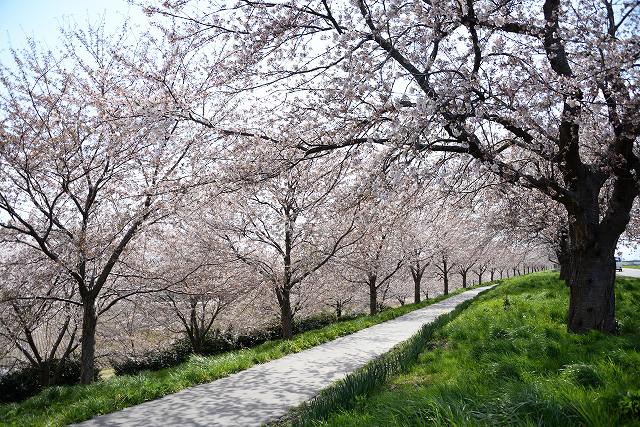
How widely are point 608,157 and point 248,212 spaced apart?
29.7 ft

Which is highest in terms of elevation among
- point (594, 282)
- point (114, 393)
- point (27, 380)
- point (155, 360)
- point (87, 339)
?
point (594, 282)

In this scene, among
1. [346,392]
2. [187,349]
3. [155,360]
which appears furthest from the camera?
[187,349]

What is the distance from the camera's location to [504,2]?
17.4 ft

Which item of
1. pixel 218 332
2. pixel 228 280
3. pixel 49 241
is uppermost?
pixel 49 241

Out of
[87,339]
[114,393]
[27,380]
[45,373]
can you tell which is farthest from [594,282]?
[27,380]

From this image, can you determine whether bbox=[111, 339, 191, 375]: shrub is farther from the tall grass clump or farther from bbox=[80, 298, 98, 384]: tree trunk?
the tall grass clump

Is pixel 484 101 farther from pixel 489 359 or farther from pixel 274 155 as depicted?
pixel 489 359

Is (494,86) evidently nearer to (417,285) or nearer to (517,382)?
(517,382)

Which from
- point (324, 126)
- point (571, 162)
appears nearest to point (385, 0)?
point (324, 126)

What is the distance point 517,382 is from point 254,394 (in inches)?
157

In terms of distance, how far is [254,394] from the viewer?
6.68m

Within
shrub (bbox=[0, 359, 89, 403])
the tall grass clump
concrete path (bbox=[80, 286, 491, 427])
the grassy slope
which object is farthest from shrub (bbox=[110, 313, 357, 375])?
the tall grass clump

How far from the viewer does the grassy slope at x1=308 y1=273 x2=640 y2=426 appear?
3.02 metres

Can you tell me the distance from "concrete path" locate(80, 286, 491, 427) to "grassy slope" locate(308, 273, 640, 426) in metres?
1.56
